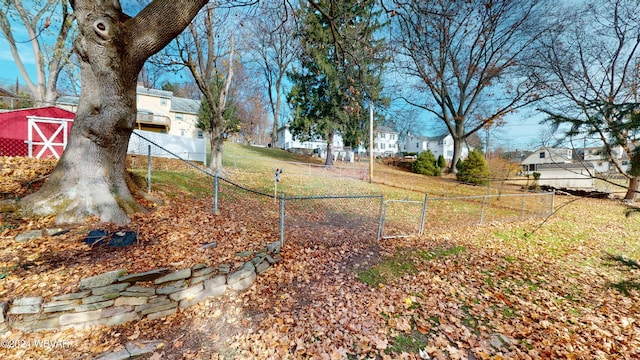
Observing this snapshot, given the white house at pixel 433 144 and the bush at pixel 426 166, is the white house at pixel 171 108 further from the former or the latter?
the white house at pixel 433 144

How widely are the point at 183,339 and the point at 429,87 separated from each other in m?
22.1

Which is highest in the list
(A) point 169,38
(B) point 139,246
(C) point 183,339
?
(A) point 169,38

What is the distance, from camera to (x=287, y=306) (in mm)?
2961

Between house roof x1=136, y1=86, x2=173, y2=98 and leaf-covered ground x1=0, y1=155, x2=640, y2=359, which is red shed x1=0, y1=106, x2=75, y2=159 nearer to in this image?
leaf-covered ground x1=0, y1=155, x2=640, y2=359

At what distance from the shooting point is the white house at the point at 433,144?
4778 cm

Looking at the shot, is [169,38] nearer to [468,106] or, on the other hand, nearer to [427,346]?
[427,346]

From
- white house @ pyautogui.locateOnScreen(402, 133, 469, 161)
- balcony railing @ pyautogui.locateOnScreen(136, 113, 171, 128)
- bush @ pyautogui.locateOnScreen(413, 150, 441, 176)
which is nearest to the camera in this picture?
balcony railing @ pyautogui.locateOnScreen(136, 113, 171, 128)

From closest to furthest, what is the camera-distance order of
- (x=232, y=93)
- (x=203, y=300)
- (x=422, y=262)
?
(x=203, y=300) → (x=422, y=262) → (x=232, y=93)

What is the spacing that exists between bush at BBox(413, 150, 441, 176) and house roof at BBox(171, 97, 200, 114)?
1077 inches

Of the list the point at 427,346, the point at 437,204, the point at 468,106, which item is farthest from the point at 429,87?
the point at 427,346

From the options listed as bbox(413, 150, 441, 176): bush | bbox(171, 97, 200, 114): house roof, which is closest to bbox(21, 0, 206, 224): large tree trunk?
bbox(413, 150, 441, 176): bush

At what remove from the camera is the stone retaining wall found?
229cm

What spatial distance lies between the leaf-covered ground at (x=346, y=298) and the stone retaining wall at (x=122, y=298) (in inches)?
4.1

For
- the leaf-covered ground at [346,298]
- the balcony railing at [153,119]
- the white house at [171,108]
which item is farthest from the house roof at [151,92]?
the leaf-covered ground at [346,298]
